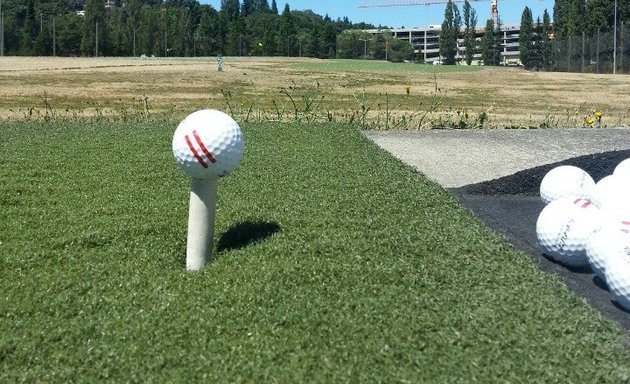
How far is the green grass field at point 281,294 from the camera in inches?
135

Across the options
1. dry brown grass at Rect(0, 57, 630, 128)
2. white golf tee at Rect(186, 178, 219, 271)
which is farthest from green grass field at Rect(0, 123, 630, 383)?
dry brown grass at Rect(0, 57, 630, 128)

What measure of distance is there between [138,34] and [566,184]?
93372mm

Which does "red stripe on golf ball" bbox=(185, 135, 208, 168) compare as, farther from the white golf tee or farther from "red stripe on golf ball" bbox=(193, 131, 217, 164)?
the white golf tee

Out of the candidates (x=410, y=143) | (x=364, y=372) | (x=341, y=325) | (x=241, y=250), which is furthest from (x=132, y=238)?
(x=410, y=143)

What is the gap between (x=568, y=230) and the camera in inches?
205

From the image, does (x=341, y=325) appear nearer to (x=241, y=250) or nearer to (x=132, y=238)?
(x=241, y=250)

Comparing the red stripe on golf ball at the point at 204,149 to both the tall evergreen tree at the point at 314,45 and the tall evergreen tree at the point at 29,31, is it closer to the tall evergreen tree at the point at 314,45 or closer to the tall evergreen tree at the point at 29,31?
the tall evergreen tree at the point at 29,31

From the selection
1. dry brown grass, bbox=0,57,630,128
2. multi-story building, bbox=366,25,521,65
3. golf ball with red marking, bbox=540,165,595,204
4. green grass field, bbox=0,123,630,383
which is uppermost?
multi-story building, bbox=366,25,521,65

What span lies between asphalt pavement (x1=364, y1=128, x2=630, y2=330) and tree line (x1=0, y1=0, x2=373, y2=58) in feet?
268

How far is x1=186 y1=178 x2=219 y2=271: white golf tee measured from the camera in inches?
190

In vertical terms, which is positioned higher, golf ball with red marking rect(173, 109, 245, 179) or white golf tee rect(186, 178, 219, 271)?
golf ball with red marking rect(173, 109, 245, 179)

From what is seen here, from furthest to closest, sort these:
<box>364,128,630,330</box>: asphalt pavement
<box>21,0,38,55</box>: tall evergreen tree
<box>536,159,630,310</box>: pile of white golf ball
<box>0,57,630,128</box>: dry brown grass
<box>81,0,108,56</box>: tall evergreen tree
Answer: <box>81,0,108,56</box>: tall evergreen tree
<box>21,0,38,55</box>: tall evergreen tree
<box>0,57,630,128</box>: dry brown grass
<box>364,128,630,330</box>: asphalt pavement
<box>536,159,630,310</box>: pile of white golf ball

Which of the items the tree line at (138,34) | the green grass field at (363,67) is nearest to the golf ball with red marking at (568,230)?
the green grass field at (363,67)

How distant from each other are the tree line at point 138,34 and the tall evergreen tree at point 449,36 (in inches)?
695
